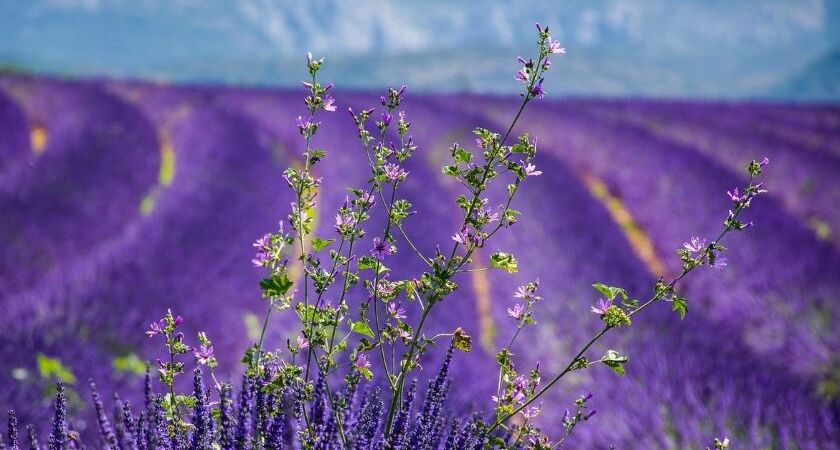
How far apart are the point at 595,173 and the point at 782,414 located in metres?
6.86

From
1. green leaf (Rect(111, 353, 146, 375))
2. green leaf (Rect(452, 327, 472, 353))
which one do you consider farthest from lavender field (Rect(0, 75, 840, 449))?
green leaf (Rect(452, 327, 472, 353))

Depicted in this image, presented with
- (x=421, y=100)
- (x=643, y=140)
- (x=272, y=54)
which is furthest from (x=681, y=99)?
(x=272, y=54)

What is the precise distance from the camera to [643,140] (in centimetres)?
929

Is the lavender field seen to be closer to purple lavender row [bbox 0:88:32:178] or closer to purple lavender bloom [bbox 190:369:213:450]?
purple lavender row [bbox 0:88:32:178]

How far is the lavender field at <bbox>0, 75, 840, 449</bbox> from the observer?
2.63 metres

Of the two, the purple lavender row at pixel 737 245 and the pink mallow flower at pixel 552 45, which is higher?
the purple lavender row at pixel 737 245

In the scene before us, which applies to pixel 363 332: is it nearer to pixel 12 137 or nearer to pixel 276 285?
pixel 276 285

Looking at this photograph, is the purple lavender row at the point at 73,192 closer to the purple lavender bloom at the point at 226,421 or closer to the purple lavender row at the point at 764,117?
the purple lavender bloom at the point at 226,421

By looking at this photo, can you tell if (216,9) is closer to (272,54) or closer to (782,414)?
(272,54)

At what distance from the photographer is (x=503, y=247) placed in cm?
584

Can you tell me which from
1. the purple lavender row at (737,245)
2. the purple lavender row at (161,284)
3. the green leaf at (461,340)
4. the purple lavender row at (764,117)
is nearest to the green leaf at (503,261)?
the green leaf at (461,340)

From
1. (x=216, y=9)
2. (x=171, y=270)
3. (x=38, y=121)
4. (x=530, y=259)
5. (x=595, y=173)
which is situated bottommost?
(x=171, y=270)

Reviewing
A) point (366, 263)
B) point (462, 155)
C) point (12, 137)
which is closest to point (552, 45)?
point (462, 155)

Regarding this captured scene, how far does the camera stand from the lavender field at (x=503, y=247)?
2627mm
